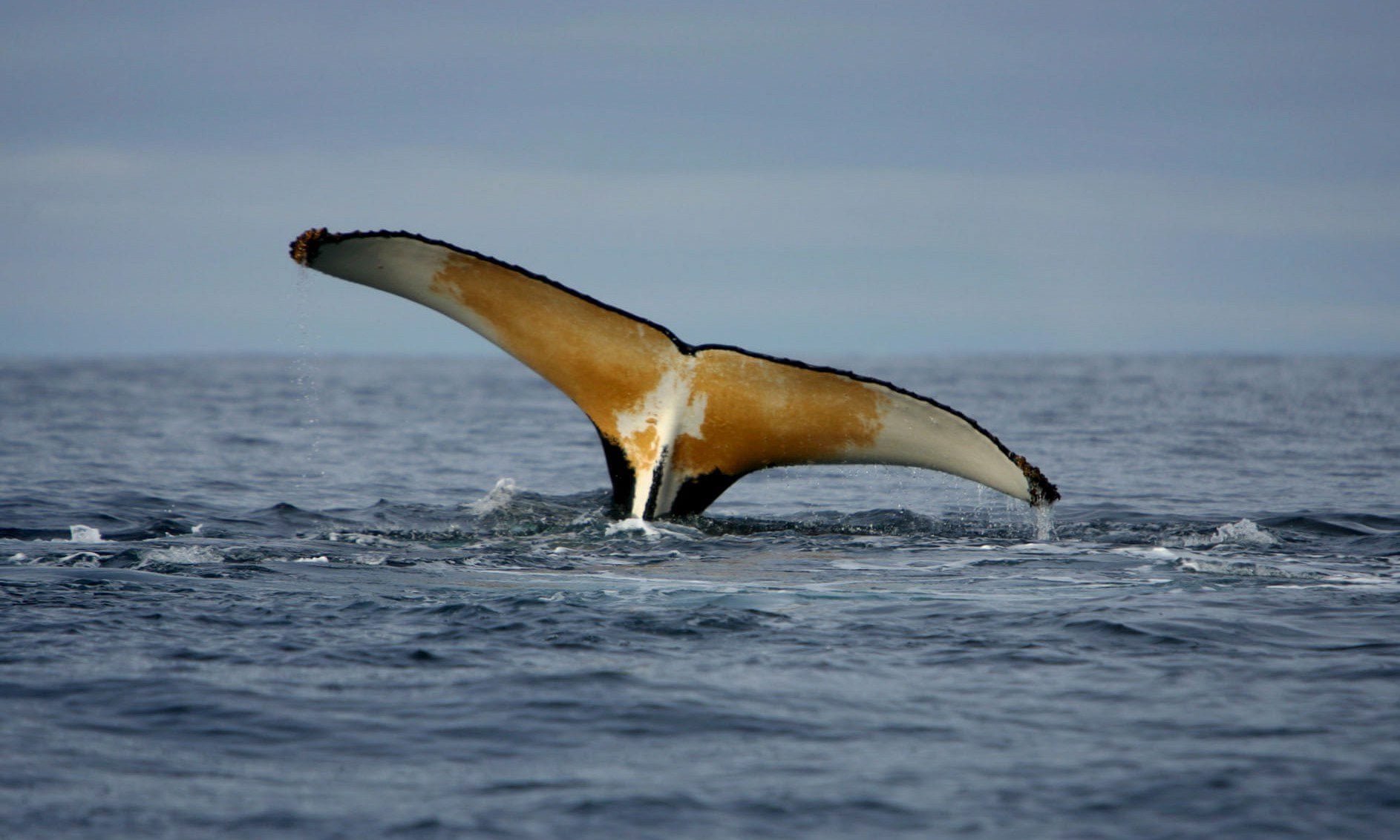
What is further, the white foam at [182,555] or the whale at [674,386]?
the white foam at [182,555]

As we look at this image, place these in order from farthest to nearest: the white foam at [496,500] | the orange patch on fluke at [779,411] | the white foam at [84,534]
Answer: the white foam at [496,500] → the white foam at [84,534] → the orange patch on fluke at [779,411]

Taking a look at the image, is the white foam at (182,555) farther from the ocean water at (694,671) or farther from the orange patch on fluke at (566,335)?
the orange patch on fluke at (566,335)

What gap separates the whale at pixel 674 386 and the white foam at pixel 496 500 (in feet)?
9.36

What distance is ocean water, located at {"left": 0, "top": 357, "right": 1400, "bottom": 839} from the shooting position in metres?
4.95

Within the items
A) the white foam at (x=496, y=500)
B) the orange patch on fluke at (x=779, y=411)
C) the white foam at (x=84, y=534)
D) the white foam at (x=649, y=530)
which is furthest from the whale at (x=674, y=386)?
the white foam at (x=84, y=534)

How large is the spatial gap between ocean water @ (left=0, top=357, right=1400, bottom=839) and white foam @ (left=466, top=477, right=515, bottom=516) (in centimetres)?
4

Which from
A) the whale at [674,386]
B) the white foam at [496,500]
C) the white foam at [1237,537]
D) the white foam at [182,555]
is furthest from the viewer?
the white foam at [496,500]

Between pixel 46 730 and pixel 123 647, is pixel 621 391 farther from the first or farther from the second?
pixel 46 730

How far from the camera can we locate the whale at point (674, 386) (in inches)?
342

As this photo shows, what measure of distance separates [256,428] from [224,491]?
12.1 m

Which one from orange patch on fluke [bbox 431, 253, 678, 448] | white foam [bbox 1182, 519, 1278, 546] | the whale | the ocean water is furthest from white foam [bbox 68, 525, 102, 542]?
white foam [bbox 1182, 519, 1278, 546]

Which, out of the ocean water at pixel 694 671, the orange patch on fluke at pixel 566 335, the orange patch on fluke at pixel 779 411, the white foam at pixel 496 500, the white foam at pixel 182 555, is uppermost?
the orange patch on fluke at pixel 566 335

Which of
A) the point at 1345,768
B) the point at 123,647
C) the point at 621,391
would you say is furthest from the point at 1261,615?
the point at 123,647

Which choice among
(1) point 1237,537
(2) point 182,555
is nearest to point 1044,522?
(1) point 1237,537
